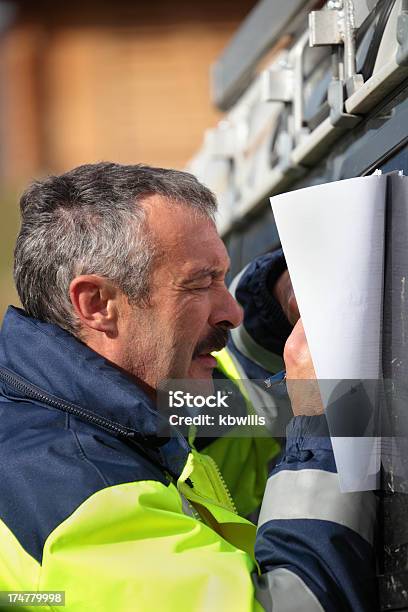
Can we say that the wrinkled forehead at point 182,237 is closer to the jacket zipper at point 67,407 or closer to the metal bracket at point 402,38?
the jacket zipper at point 67,407

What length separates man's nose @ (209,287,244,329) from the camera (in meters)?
2.23

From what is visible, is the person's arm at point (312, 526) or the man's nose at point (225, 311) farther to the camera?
the man's nose at point (225, 311)

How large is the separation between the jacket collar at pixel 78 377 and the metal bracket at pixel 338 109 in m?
0.73

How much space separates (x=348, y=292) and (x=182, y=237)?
1.65 feet

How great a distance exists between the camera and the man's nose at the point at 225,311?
7.32 ft

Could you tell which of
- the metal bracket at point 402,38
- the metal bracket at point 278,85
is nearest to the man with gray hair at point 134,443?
the metal bracket at point 402,38

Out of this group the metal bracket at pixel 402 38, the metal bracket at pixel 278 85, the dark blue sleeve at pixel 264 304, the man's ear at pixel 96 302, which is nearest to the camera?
the metal bracket at pixel 402 38

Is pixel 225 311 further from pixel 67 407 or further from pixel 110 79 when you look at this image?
pixel 110 79

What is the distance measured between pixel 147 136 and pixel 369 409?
25.7 feet

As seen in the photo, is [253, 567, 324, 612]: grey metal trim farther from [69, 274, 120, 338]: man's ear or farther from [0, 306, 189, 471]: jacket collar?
[69, 274, 120, 338]: man's ear

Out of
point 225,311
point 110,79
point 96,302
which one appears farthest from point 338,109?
point 110,79

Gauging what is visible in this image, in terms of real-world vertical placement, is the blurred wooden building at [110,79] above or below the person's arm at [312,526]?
above

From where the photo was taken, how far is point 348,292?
5.81 feet

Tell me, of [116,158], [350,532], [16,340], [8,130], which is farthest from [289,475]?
[8,130]
